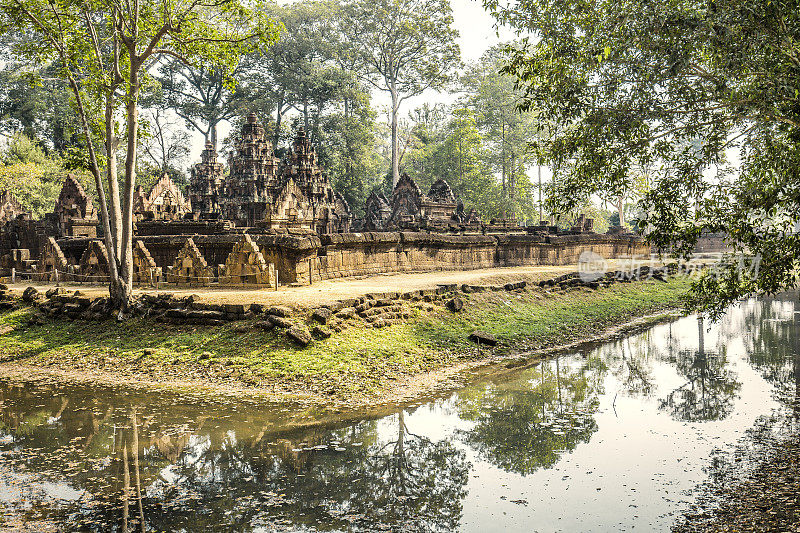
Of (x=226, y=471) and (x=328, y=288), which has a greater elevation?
(x=328, y=288)

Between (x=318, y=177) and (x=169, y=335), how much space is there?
72.7 ft

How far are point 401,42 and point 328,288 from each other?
31369 millimetres

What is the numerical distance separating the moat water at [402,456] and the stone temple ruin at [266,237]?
16.9ft

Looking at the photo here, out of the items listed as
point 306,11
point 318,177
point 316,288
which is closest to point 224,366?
point 316,288

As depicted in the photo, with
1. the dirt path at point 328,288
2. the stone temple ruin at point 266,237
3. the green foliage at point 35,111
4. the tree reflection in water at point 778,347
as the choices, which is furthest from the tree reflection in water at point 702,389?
the green foliage at point 35,111

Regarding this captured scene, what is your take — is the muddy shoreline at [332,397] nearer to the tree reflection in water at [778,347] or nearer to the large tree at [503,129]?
the tree reflection in water at [778,347]

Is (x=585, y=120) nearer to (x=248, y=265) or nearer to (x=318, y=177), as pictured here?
(x=248, y=265)

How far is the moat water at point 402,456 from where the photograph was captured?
492cm

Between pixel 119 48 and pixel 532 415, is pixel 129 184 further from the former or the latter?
pixel 532 415

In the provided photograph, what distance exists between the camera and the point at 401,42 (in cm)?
3997

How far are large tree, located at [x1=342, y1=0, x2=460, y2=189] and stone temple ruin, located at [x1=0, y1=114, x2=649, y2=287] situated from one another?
35.0ft

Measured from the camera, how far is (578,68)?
25.8ft

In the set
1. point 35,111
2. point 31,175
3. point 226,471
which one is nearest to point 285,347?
point 226,471

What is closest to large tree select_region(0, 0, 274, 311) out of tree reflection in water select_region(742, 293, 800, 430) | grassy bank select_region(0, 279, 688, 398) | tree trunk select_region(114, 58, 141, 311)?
tree trunk select_region(114, 58, 141, 311)
